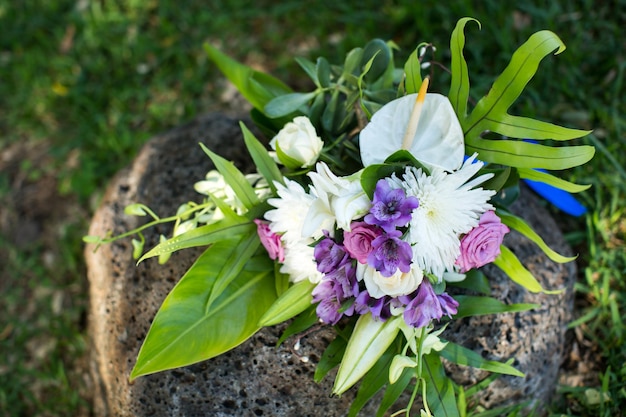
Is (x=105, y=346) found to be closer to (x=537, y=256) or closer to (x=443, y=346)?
(x=443, y=346)

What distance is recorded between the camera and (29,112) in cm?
237

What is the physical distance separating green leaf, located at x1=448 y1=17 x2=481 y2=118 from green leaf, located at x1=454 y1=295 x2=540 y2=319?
365 millimetres

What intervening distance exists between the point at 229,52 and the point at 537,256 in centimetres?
141

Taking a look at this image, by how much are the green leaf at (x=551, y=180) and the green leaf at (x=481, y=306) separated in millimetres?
250

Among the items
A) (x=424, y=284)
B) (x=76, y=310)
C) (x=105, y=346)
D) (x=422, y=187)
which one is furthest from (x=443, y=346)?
(x=76, y=310)

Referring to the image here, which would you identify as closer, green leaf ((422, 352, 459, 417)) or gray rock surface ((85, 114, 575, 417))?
green leaf ((422, 352, 459, 417))

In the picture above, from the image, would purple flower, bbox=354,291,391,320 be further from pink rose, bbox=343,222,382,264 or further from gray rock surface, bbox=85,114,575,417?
gray rock surface, bbox=85,114,575,417

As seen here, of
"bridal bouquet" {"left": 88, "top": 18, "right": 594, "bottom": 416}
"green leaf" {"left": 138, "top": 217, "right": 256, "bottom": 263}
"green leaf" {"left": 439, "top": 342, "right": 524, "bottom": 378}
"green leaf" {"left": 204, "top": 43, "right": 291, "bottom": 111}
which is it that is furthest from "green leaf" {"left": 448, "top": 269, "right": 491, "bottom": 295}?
"green leaf" {"left": 204, "top": 43, "right": 291, "bottom": 111}

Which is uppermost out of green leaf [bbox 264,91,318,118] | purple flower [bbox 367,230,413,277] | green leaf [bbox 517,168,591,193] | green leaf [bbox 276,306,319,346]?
green leaf [bbox 264,91,318,118]

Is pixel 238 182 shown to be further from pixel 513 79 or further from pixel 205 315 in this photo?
pixel 513 79

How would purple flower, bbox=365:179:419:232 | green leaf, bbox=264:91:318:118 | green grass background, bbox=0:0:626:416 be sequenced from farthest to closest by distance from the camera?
green grass background, bbox=0:0:626:416
green leaf, bbox=264:91:318:118
purple flower, bbox=365:179:419:232

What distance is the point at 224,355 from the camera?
4.33 ft

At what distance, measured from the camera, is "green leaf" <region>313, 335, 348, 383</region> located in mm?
1225

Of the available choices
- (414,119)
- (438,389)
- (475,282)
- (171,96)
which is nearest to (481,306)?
(475,282)
